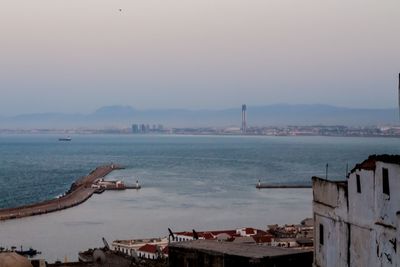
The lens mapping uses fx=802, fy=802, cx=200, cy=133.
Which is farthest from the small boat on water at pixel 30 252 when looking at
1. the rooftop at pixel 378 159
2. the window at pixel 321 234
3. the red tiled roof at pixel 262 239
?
the rooftop at pixel 378 159

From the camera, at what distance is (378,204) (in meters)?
12.9

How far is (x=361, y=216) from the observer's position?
535 inches

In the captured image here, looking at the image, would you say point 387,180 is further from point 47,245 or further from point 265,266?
point 47,245

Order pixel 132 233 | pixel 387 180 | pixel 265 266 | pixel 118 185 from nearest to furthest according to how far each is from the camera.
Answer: pixel 387 180, pixel 265 266, pixel 132 233, pixel 118 185

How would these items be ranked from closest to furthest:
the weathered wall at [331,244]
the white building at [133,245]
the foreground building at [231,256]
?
the weathered wall at [331,244] < the foreground building at [231,256] < the white building at [133,245]

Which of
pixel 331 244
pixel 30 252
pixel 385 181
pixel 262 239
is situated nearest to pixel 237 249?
pixel 331 244

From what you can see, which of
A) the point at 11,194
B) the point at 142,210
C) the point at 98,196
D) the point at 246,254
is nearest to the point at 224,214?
the point at 142,210

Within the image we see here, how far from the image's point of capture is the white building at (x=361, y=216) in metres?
12.5

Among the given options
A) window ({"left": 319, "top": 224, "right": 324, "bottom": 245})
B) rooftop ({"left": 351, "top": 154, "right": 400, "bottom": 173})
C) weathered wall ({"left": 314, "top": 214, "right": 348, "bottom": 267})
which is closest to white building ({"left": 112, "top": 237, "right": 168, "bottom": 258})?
weathered wall ({"left": 314, "top": 214, "right": 348, "bottom": 267})

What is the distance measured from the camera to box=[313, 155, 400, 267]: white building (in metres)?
12.5

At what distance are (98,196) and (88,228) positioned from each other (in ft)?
94.5

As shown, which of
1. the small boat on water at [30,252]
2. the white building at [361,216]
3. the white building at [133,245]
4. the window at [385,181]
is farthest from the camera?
the small boat on water at [30,252]

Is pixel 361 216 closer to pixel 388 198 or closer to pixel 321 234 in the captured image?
pixel 388 198

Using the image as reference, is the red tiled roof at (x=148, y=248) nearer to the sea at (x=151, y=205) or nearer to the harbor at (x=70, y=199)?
the sea at (x=151, y=205)
